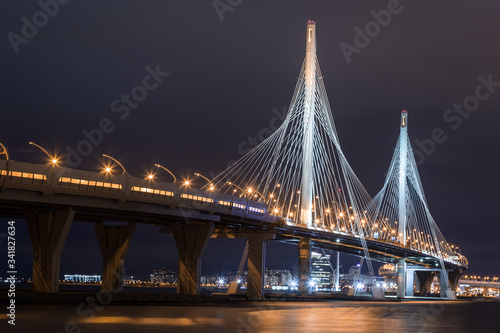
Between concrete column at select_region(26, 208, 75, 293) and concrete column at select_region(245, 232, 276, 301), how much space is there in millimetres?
27781

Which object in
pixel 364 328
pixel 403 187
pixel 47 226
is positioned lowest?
pixel 364 328

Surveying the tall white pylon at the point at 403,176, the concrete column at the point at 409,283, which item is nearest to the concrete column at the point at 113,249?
the tall white pylon at the point at 403,176

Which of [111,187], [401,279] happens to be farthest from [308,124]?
[401,279]

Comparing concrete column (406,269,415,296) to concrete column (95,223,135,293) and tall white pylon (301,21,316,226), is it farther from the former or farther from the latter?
concrete column (95,223,135,293)

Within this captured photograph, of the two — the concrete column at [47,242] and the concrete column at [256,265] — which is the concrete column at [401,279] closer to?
the concrete column at [256,265]

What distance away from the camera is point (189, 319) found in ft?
134

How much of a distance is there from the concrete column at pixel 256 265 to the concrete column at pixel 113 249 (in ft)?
49.3

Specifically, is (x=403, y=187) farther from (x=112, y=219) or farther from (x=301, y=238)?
(x=112, y=219)

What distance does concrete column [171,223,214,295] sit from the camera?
68250mm

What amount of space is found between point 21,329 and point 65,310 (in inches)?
497

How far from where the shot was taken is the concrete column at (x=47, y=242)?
53.4 m

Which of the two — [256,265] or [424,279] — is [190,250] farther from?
[424,279]

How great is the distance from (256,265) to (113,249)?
17.3 metres

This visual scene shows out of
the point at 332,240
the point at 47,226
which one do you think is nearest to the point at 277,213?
the point at 332,240
